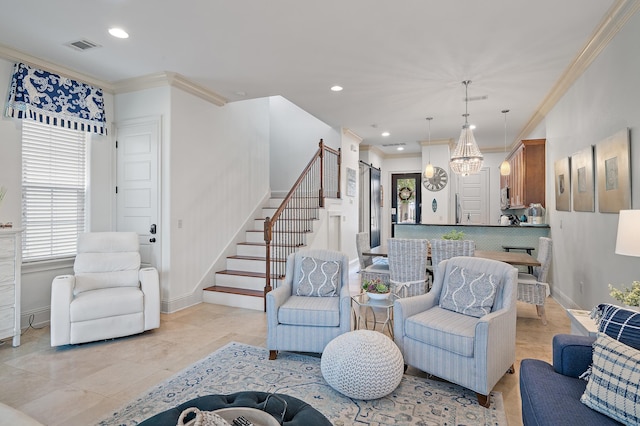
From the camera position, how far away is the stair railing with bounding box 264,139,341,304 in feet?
17.1

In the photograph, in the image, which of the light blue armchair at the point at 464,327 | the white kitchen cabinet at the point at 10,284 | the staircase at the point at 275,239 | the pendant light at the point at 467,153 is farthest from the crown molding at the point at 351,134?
the white kitchen cabinet at the point at 10,284

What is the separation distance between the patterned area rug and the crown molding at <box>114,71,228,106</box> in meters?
3.28

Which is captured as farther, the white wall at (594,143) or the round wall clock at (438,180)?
the round wall clock at (438,180)

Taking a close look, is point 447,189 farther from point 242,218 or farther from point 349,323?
point 349,323

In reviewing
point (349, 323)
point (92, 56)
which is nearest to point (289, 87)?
point (92, 56)

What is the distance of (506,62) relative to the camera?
390 centimetres

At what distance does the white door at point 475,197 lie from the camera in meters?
9.30

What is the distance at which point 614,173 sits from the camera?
9.99 feet

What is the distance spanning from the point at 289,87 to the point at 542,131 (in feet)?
14.6

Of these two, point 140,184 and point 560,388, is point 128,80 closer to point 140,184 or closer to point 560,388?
point 140,184

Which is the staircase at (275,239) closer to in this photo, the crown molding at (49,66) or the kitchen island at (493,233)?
the kitchen island at (493,233)

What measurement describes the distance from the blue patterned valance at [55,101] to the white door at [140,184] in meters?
0.37

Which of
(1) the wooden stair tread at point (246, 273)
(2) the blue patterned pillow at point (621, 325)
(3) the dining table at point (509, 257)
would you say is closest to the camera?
(2) the blue patterned pillow at point (621, 325)

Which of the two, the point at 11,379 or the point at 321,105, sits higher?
the point at 321,105
